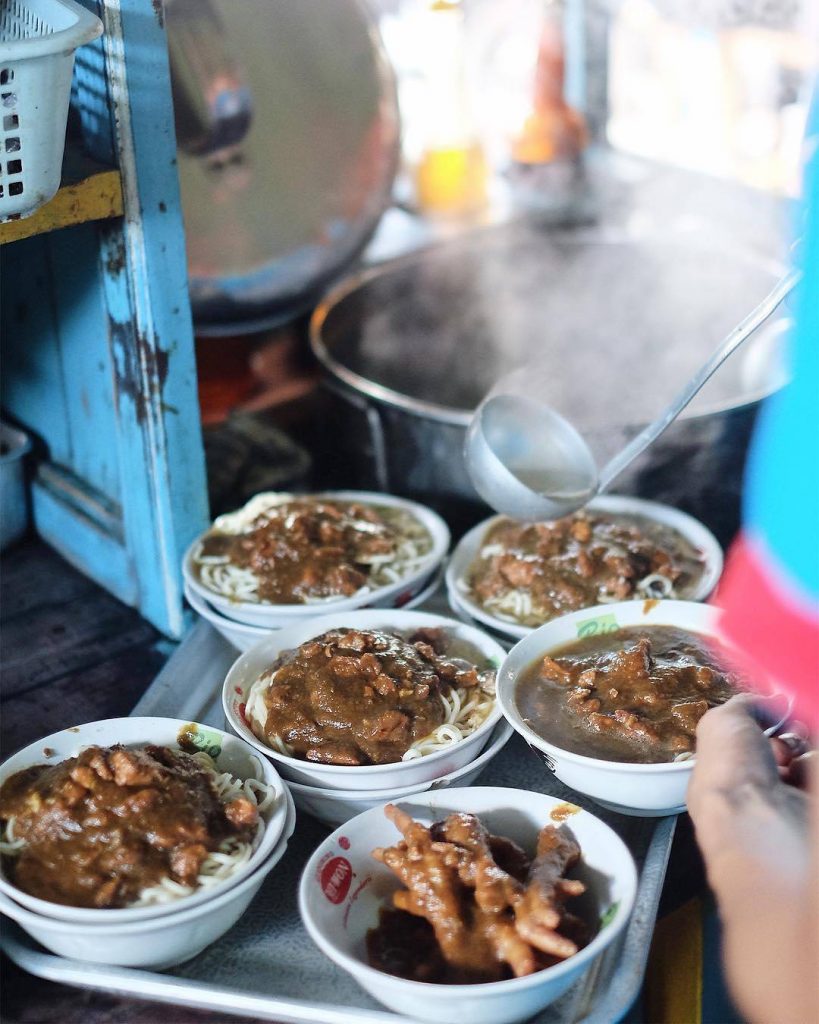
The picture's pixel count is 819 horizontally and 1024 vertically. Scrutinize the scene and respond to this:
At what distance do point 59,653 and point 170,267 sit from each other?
963 mm

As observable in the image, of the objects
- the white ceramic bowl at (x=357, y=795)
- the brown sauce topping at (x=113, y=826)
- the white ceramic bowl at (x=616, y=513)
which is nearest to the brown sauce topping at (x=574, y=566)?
the white ceramic bowl at (x=616, y=513)

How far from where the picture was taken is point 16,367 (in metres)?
3.18

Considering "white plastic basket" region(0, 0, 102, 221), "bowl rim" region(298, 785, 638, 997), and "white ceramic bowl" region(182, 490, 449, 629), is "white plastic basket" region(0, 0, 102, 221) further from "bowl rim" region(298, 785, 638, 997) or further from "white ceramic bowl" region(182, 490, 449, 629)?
"bowl rim" region(298, 785, 638, 997)

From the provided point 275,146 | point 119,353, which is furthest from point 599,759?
point 275,146

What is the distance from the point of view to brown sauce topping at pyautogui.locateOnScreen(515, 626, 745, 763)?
2090 mm

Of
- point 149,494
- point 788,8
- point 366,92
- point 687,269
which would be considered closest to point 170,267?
point 149,494

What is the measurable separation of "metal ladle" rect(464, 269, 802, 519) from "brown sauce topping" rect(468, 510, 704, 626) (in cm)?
10

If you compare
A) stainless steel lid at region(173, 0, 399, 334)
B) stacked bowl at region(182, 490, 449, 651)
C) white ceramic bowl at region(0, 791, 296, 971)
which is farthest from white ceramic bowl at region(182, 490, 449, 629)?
stainless steel lid at region(173, 0, 399, 334)

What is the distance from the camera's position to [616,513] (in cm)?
294

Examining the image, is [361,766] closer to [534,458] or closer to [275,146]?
[534,458]

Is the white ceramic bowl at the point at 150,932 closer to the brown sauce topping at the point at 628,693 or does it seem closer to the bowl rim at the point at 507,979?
the bowl rim at the point at 507,979

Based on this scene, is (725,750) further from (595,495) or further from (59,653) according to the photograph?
(59,653)

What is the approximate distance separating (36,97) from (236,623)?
1229 millimetres

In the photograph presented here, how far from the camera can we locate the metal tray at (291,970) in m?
1.78
